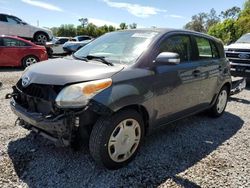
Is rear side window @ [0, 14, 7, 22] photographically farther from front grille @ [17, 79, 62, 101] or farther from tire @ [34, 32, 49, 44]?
front grille @ [17, 79, 62, 101]

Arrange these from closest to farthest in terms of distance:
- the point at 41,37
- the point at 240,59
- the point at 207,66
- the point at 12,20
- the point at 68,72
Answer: the point at 68,72 → the point at 207,66 → the point at 240,59 → the point at 12,20 → the point at 41,37

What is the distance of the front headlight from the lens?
2820mm

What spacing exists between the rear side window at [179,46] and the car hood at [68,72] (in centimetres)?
89

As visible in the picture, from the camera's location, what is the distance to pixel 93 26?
187 feet

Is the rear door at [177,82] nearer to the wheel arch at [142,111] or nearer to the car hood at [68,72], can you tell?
the wheel arch at [142,111]

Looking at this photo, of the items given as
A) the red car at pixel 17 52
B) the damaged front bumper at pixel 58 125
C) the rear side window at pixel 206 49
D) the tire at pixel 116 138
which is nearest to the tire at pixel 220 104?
the rear side window at pixel 206 49

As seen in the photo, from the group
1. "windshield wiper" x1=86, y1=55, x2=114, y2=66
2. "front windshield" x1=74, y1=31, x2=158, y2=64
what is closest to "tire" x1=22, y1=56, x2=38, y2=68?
"front windshield" x1=74, y1=31, x2=158, y2=64

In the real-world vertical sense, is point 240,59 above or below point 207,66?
below

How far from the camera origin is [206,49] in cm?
487

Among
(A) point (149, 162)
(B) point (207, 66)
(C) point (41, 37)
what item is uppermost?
(B) point (207, 66)

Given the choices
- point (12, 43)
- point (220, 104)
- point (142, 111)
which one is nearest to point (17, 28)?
point (12, 43)

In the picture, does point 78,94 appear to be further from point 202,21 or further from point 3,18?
point 202,21

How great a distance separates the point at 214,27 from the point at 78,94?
149 ft

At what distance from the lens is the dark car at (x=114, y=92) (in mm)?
2885
